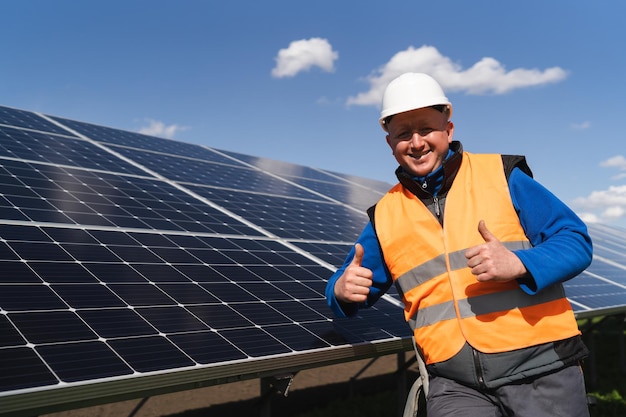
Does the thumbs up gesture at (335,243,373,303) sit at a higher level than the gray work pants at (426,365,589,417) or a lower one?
higher

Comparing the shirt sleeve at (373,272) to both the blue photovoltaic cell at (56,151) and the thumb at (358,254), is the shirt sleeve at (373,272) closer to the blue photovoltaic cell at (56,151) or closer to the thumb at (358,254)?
the thumb at (358,254)

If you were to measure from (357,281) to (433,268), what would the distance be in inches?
21.3

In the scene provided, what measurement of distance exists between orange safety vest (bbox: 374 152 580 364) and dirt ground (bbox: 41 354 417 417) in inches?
265

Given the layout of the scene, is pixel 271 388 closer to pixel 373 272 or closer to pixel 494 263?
pixel 373 272

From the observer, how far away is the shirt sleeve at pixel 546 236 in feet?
10.4

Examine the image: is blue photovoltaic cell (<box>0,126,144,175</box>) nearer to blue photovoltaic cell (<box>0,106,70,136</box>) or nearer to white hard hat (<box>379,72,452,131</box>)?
blue photovoltaic cell (<box>0,106,70,136</box>)

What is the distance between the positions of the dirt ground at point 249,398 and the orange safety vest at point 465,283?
22.1 ft

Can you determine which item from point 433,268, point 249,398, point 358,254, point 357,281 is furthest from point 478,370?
point 249,398

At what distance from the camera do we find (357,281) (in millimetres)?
3857

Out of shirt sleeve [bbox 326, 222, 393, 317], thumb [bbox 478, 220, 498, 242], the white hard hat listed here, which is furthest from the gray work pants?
the white hard hat

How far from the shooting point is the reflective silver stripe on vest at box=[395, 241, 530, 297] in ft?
11.4

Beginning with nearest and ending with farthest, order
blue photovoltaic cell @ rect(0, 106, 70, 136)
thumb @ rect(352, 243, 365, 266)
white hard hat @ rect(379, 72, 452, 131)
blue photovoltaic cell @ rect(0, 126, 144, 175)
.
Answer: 1. white hard hat @ rect(379, 72, 452, 131)
2. thumb @ rect(352, 243, 365, 266)
3. blue photovoltaic cell @ rect(0, 126, 144, 175)
4. blue photovoltaic cell @ rect(0, 106, 70, 136)

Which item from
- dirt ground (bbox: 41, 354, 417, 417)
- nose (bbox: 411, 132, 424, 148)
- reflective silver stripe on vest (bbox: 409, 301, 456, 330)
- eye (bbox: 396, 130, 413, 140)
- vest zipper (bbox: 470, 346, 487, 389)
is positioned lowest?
dirt ground (bbox: 41, 354, 417, 417)

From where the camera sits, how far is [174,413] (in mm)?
11211
